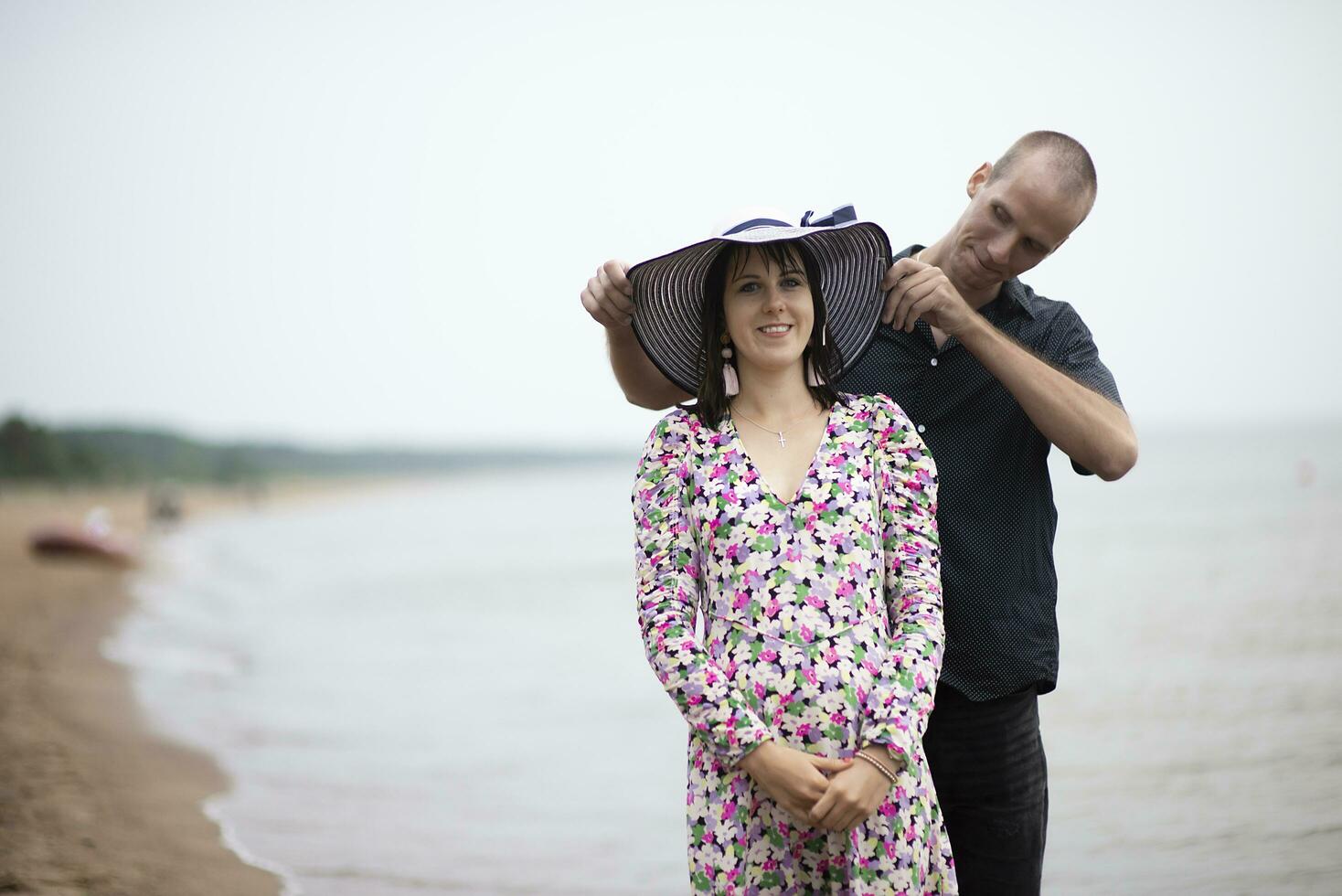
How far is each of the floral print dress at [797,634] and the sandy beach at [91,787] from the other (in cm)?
288

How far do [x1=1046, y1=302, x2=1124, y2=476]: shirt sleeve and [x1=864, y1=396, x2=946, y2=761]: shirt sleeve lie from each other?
0.38 metres

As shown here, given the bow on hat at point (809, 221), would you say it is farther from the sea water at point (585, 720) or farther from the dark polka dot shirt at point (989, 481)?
the sea water at point (585, 720)

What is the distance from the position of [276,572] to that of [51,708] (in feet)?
41.6

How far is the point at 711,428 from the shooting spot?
2.19m

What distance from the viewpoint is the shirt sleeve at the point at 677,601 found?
1941 mm

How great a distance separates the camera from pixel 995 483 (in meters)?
2.45

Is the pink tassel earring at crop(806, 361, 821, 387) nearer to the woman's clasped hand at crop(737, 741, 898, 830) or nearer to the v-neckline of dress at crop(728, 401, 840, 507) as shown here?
the v-neckline of dress at crop(728, 401, 840, 507)

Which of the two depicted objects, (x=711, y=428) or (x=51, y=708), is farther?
(x=51, y=708)

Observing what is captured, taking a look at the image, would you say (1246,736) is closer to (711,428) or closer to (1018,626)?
(1018,626)

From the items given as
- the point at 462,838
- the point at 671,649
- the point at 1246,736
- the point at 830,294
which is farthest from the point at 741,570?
the point at 1246,736

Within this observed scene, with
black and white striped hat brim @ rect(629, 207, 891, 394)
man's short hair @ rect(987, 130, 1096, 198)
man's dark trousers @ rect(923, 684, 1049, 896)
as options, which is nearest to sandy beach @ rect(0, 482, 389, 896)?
man's dark trousers @ rect(923, 684, 1049, 896)

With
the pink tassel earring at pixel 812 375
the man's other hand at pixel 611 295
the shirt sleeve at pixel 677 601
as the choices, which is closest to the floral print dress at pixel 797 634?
the shirt sleeve at pixel 677 601

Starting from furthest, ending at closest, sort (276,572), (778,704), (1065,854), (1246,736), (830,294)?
(276,572), (1246,736), (1065,854), (830,294), (778,704)

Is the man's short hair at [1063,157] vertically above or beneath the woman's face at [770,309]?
above
